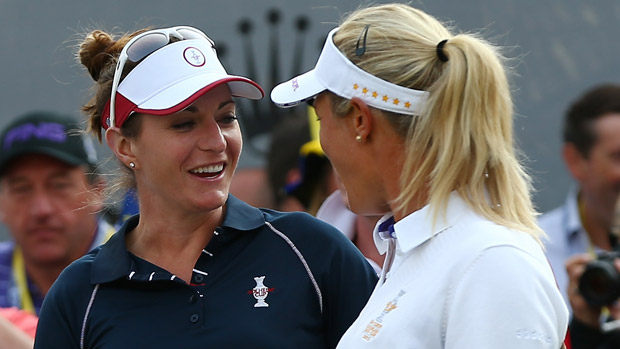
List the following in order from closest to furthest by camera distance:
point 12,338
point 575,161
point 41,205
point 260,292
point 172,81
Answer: point 260,292 < point 172,81 < point 12,338 < point 41,205 < point 575,161

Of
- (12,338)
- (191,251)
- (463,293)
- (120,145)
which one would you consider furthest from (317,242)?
(12,338)

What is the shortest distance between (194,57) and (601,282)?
4.65 feet

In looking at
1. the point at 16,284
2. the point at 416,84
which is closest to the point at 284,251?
the point at 416,84

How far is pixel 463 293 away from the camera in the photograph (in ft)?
5.64

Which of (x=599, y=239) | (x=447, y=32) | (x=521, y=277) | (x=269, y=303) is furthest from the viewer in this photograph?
(x=599, y=239)

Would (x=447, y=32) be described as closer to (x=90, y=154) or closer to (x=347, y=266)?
(x=347, y=266)

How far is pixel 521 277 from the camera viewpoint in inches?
66.5

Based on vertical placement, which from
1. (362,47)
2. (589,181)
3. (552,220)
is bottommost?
(552,220)

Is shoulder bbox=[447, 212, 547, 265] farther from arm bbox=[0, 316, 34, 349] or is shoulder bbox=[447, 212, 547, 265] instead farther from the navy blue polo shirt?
arm bbox=[0, 316, 34, 349]

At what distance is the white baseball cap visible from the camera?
7.54ft

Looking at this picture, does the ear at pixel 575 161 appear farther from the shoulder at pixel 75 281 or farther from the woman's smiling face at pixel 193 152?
the shoulder at pixel 75 281

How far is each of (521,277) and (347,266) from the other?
640 mm

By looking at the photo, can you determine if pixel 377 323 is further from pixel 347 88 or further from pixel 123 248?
pixel 123 248

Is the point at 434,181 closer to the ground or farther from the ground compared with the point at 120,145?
farther from the ground
